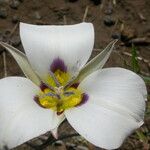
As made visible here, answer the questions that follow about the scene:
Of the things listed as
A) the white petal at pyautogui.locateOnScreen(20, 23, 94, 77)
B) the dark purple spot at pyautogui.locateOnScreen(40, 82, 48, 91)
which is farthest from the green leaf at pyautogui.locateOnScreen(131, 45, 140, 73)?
the dark purple spot at pyautogui.locateOnScreen(40, 82, 48, 91)

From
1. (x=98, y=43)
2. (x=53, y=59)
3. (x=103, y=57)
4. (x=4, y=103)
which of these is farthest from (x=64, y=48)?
(x=98, y=43)

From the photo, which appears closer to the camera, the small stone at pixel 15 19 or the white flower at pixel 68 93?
the white flower at pixel 68 93

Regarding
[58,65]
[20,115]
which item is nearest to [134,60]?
[58,65]

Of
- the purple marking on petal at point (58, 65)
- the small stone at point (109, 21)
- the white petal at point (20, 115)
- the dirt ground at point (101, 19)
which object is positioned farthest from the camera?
the small stone at point (109, 21)

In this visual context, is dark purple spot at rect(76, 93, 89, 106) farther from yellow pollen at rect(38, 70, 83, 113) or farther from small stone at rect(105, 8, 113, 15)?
small stone at rect(105, 8, 113, 15)

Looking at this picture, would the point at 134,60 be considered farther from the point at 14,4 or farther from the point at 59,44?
the point at 14,4

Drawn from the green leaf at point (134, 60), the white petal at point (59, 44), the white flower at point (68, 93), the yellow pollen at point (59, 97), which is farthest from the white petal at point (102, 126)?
the green leaf at point (134, 60)

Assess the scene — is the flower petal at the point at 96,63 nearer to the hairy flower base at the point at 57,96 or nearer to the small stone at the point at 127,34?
the hairy flower base at the point at 57,96
